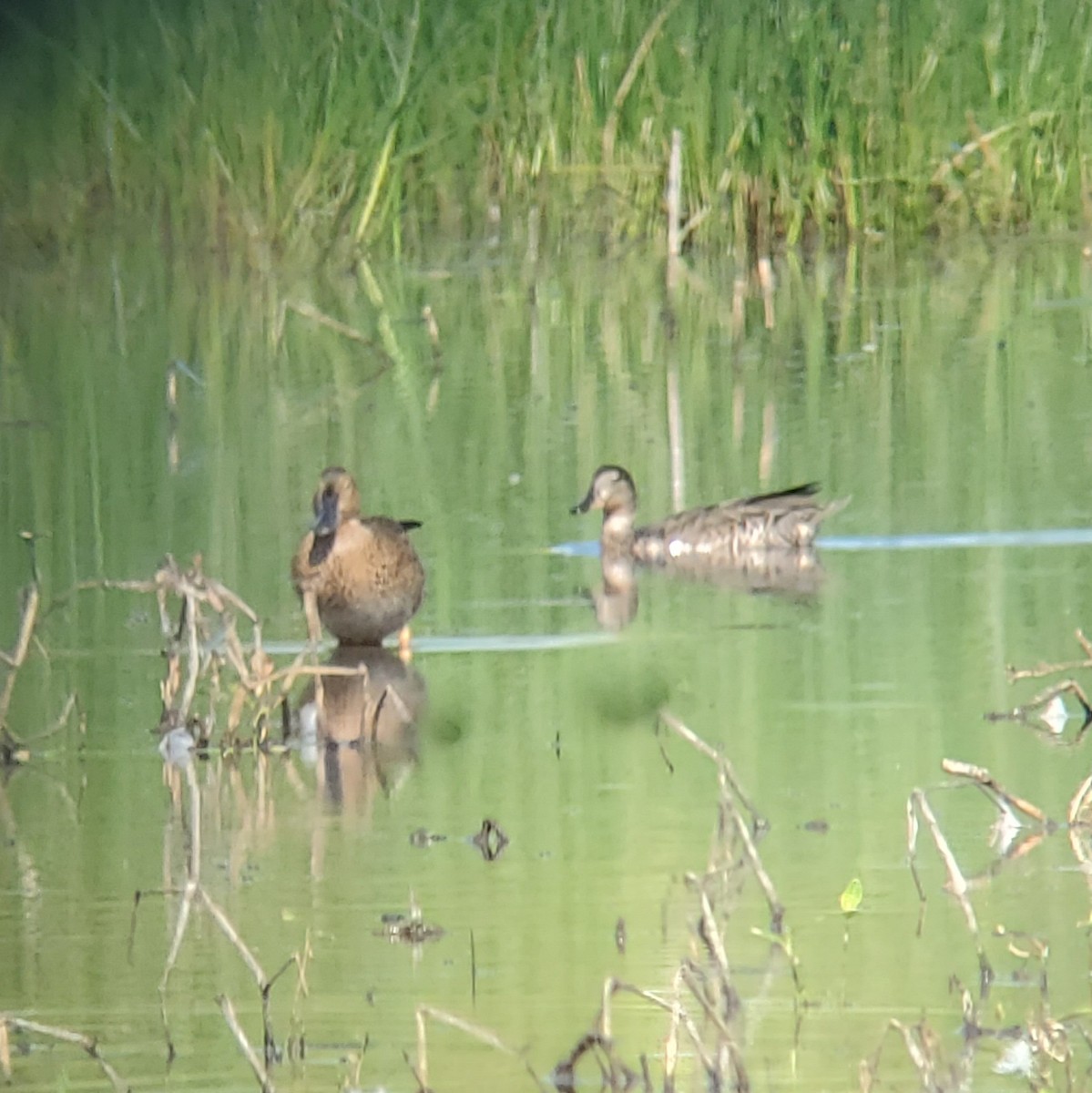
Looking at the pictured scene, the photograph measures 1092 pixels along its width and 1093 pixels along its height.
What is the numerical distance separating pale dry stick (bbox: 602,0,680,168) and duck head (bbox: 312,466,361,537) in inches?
337

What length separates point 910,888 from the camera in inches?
227

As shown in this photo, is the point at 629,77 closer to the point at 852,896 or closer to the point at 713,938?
the point at 852,896

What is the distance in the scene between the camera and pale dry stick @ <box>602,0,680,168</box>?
17500mm

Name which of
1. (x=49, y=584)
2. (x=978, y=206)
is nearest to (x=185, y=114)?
(x=978, y=206)

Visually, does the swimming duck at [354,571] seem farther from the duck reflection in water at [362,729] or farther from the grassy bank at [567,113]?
the grassy bank at [567,113]

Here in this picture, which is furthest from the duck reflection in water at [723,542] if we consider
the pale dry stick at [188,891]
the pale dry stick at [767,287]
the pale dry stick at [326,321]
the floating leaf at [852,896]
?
the pale dry stick at [767,287]

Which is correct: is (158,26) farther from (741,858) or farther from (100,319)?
(741,858)

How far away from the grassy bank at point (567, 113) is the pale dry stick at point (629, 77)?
2 centimetres

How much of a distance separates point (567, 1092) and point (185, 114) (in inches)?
537

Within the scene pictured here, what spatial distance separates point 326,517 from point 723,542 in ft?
4.92

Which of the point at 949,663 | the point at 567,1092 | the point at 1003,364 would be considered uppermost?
the point at 1003,364

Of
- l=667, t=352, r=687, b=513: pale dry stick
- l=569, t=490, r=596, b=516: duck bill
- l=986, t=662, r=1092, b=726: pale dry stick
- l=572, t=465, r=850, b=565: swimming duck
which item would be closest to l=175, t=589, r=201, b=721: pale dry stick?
l=986, t=662, r=1092, b=726: pale dry stick

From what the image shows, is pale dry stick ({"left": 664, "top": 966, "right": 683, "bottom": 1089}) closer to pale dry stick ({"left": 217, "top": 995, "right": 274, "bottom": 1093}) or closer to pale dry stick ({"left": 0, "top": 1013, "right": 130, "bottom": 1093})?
pale dry stick ({"left": 217, "top": 995, "right": 274, "bottom": 1093})

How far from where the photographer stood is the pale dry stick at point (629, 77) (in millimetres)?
17500
